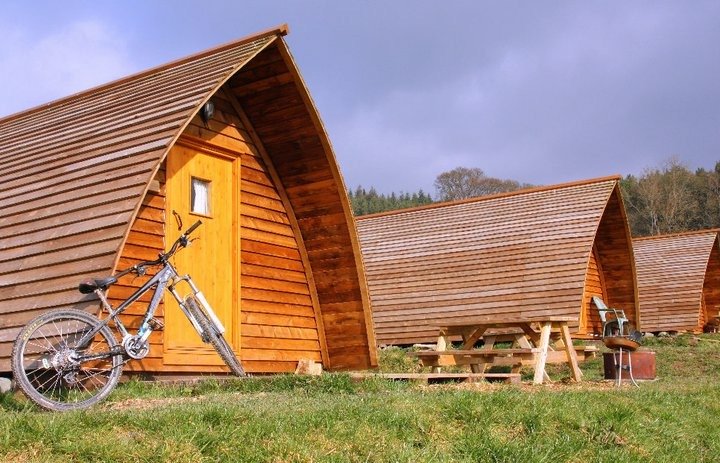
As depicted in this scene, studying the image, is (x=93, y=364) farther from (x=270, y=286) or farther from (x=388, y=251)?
(x=388, y=251)

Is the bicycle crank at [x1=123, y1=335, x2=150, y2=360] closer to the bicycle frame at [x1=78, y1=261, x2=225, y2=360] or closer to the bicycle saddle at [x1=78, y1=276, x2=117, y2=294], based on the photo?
the bicycle frame at [x1=78, y1=261, x2=225, y2=360]

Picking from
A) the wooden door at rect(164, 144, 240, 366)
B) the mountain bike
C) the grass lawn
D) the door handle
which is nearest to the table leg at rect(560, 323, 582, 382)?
the grass lawn

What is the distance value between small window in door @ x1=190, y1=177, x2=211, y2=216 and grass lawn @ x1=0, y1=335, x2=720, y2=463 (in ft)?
8.47

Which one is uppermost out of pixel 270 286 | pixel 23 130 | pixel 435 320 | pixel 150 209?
pixel 23 130

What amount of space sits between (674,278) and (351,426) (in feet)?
79.6

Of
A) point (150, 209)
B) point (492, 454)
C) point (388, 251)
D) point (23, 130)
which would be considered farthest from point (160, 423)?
point (388, 251)

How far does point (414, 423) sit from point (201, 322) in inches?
121

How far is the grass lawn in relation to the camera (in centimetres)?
448

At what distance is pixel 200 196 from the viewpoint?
10008 millimetres

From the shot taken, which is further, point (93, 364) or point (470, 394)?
point (93, 364)

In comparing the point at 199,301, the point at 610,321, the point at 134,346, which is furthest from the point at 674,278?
the point at 134,346

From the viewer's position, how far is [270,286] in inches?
423

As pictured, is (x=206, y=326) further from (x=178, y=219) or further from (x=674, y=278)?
(x=674, y=278)

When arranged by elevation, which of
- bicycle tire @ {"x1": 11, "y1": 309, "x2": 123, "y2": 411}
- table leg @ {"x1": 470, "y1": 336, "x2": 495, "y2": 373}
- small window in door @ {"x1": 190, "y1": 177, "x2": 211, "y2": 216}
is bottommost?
table leg @ {"x1": 470, "y1": 336, "x2": 495, "y2": 373}
